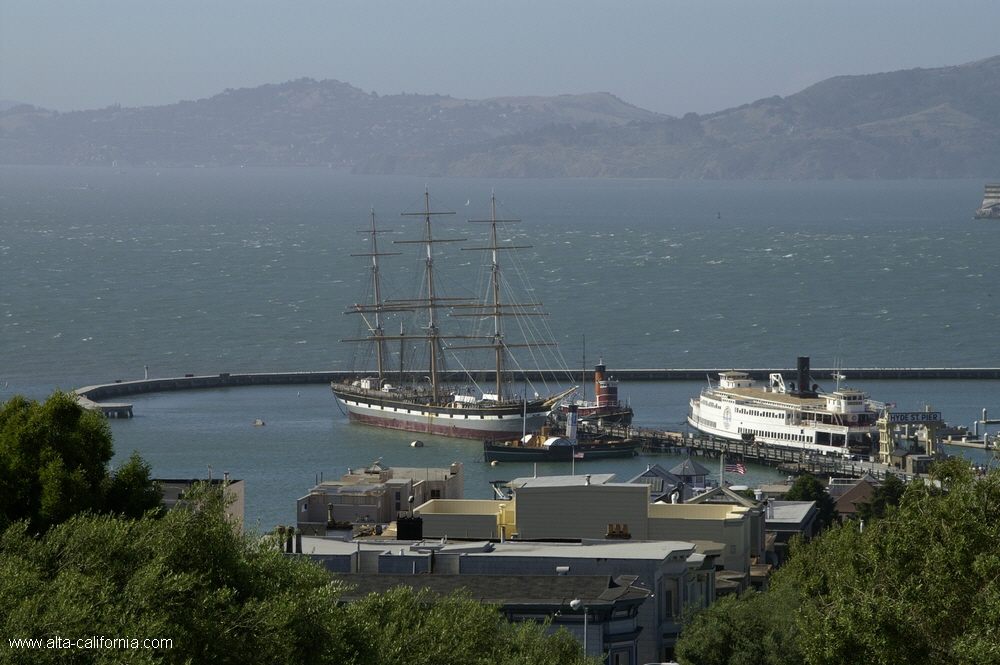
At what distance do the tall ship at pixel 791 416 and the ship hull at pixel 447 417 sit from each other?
6.21m

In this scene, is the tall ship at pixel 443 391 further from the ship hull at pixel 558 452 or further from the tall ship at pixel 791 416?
the tall ship at pixel 791 416

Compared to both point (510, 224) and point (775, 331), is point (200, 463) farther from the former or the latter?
point (510, 224)

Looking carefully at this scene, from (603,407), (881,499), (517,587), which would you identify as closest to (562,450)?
(603,407)

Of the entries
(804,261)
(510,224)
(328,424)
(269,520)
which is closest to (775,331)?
(328,424)

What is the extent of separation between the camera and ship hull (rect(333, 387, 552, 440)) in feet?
218

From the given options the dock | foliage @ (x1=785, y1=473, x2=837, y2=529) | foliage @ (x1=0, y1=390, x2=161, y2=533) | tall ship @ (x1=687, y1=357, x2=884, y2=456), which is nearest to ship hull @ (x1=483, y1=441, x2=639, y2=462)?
tall ship @ (x1=687, y1=357, x2=884, y2=456)

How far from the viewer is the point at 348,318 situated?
100000 millimetres

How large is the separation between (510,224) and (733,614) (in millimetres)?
174696

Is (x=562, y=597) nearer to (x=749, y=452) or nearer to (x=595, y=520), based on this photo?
(x=595, y=520)

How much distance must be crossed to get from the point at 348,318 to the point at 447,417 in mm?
33100

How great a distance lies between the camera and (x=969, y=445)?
56.8 metres

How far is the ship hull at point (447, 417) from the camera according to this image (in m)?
66.3

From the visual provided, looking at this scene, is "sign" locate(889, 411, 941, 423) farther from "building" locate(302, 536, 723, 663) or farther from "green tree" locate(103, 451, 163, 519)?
"green tree" locate(103, 451, 163, 519)

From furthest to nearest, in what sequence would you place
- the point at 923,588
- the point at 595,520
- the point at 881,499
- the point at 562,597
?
the point at 881,499 < the point at 595,520 < the point at 562,597 < the point at 923,588
